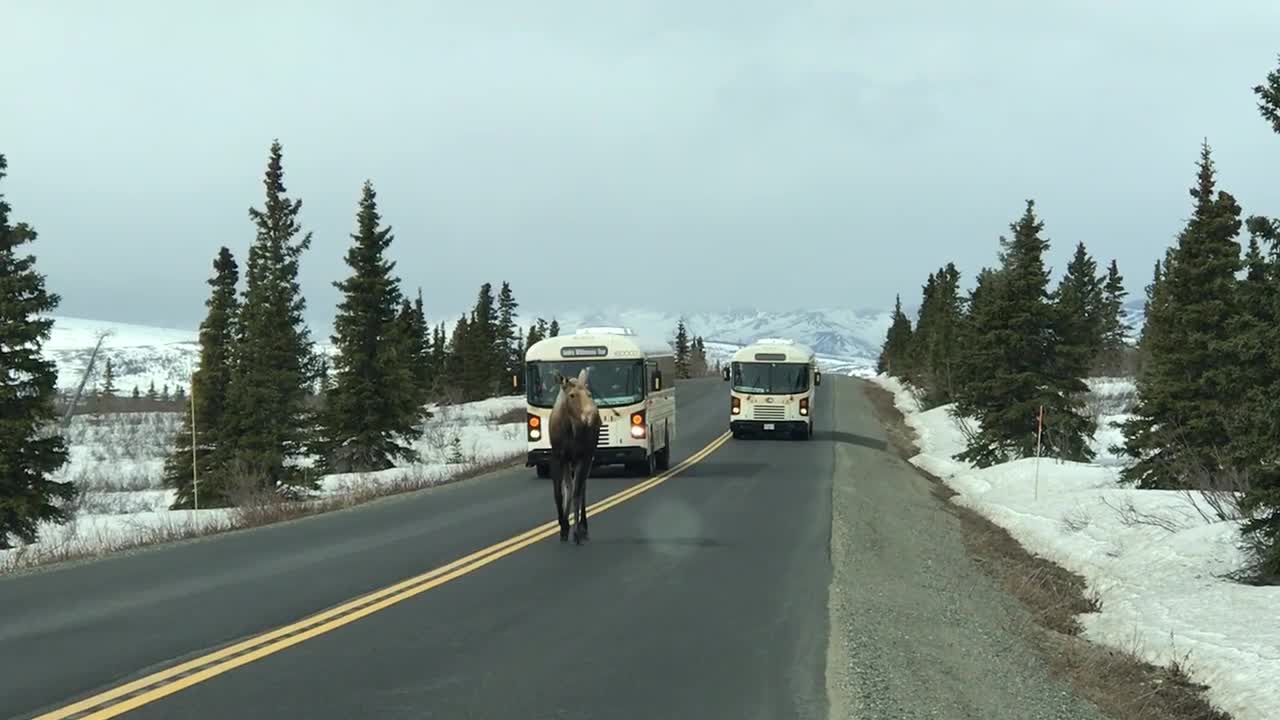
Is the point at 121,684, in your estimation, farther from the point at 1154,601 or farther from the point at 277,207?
the point at 277,207

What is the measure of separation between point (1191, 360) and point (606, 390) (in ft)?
45.1

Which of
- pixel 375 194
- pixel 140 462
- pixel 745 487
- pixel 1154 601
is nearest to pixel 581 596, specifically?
pixel 1154 601

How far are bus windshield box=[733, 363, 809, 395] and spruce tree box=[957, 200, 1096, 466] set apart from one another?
7.97m

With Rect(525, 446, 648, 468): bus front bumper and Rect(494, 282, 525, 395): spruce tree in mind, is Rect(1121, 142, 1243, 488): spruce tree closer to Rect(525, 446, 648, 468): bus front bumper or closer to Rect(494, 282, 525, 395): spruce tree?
Rect(525, 446, 648, 468): bus front bumper

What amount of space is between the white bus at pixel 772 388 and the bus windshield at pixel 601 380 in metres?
12.7

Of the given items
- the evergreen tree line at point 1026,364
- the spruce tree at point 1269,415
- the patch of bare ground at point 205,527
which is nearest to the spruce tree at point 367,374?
the patch of bare ground at point 205,527

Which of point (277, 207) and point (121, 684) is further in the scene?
point (277, 207)

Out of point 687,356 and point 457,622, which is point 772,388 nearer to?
point 457,622

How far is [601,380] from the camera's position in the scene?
20.9 metres

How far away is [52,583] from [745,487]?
13093 mm

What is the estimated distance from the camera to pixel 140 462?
188 feet

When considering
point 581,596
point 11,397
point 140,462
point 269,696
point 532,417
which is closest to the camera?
point 269,696

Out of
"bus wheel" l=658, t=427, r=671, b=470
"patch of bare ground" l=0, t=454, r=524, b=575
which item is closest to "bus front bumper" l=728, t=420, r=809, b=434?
"bus wheel" l=658, t=427, r=671, b=470

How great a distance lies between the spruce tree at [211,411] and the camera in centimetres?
3622
